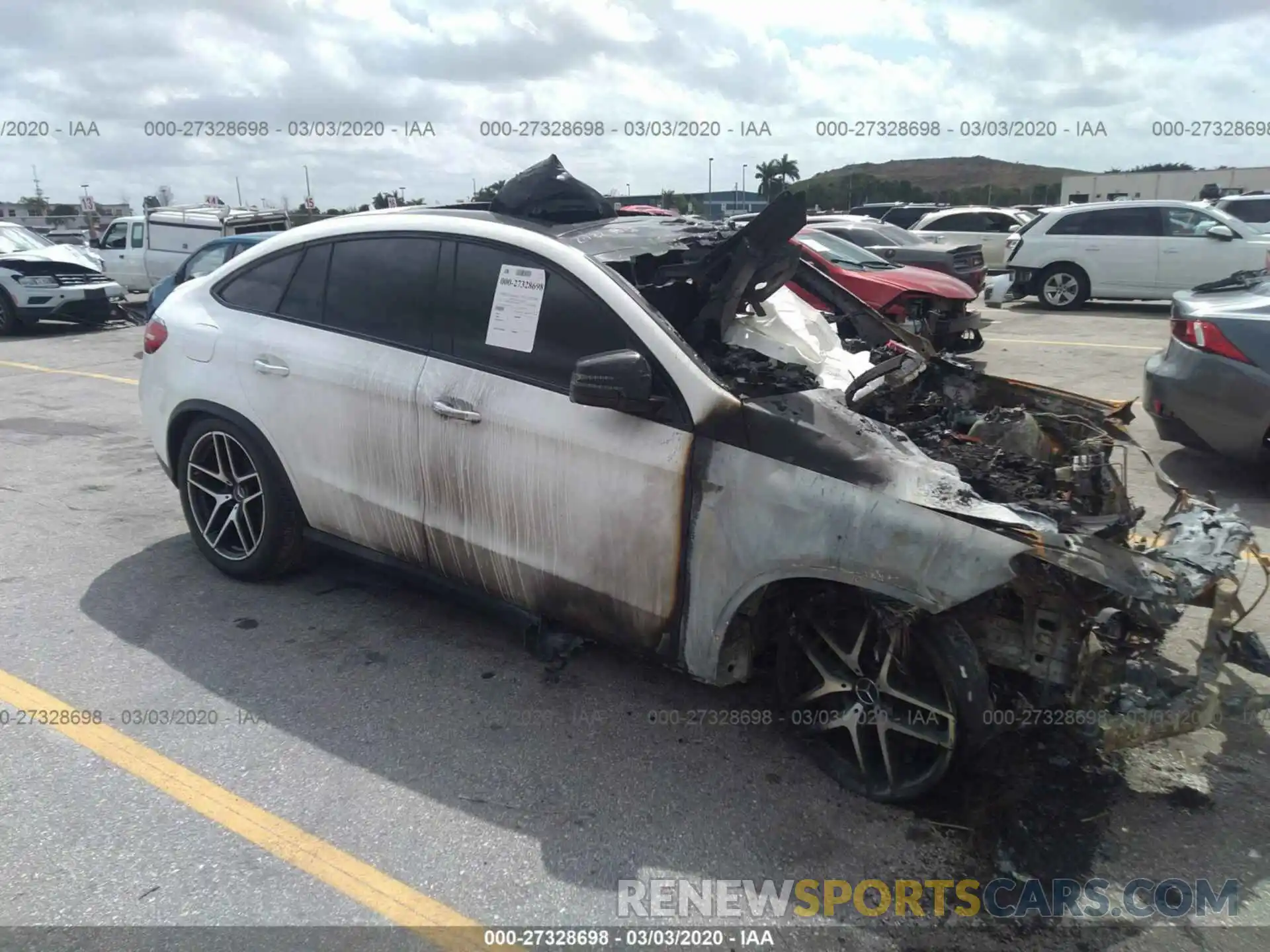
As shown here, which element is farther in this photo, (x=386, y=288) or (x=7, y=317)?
(x=7, y=317)

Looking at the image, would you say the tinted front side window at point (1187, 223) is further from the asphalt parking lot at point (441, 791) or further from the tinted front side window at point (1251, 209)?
the asphalt parking lot at point (441, 791)

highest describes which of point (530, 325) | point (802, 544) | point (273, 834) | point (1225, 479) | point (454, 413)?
point (530, 325)

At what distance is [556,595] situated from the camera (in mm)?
3516

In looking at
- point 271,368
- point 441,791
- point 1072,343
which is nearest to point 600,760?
point 441,791

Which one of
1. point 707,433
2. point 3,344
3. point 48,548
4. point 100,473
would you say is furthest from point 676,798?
point 3,344

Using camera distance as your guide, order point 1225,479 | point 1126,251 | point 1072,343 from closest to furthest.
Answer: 1. point 1225,479
2. point 1072,343
3. point 1126,251

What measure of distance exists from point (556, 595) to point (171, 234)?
17.5m

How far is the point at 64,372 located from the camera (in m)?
11.3

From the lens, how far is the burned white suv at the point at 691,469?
2850 millimetres

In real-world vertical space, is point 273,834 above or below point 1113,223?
below

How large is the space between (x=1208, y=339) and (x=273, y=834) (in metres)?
5.50

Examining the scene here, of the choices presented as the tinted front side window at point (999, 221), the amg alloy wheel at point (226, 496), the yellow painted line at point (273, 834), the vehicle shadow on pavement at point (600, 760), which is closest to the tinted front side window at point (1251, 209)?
the tinted front side window at point (999, 221)

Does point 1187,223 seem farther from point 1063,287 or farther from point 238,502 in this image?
point 238,502

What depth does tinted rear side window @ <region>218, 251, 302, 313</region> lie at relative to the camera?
14.2ft
